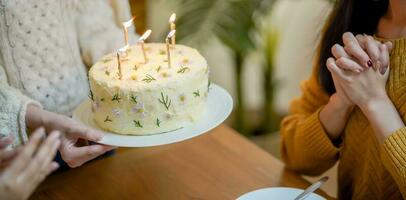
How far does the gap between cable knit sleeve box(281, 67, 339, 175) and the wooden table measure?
3.7 inches

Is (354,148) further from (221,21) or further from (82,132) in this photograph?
(221,21)

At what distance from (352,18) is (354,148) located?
32 cm

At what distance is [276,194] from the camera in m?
1.07

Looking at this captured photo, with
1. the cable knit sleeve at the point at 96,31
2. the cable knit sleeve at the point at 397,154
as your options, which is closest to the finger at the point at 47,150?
the cable knit sleeve at the point at 96,31

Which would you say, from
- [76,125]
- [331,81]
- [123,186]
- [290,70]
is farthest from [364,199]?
[290,70]

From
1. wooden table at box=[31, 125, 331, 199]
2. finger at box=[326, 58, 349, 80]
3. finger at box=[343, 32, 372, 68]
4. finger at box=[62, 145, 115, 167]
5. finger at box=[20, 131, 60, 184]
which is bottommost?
wooden table at box=[31, 125, 331, 199]

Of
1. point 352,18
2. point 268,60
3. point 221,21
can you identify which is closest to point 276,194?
point 352,18

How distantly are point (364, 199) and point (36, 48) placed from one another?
0.84m

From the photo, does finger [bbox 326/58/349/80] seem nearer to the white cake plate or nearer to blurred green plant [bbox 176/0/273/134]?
the white cake plate

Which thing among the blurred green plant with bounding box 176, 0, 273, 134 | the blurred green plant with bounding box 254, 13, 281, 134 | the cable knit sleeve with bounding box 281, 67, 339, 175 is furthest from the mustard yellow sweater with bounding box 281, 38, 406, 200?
the blurred green plant with bounding box 254, 13, 281, 134

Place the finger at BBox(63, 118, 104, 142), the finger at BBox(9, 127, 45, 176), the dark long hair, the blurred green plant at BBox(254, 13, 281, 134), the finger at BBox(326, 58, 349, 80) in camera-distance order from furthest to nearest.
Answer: the blurred green plant at BBox(254, 13, 281, 134) → the dark long hair → the finger at BBox(326, 58, 349, 80) → the finger at BBox(63, 118, 104, 142) → the finger at BBox(9, 127, 45, 176)

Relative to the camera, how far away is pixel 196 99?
1106mm

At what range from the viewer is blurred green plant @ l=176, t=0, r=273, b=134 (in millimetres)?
2006

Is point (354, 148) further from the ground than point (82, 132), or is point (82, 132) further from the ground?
point (82, 132)
